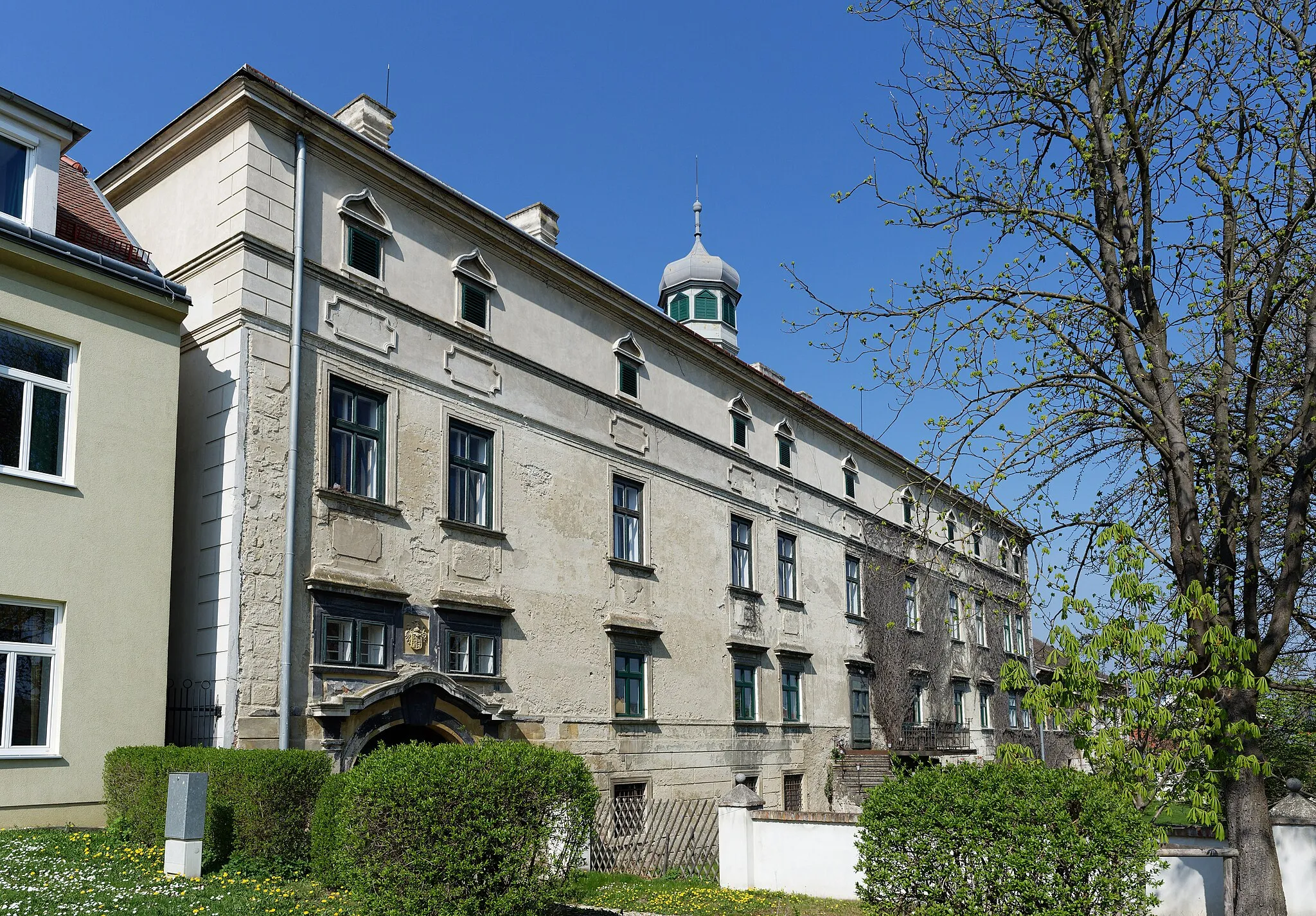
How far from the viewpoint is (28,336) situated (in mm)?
12617

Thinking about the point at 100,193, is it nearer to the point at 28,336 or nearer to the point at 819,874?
the point at 28,336

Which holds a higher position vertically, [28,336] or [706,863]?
[28,336]

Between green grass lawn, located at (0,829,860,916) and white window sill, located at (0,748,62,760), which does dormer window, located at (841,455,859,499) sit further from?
white window sill, located at (0,748,62,760)

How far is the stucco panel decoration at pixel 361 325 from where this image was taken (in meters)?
16.2

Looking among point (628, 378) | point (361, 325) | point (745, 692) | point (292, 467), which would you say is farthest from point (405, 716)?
point (745, 692)

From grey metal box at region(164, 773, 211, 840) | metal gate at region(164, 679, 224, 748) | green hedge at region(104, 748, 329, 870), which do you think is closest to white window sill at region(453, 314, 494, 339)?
metal gate at region(164, 679, 224, 748)

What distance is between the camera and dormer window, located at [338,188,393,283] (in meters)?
16.7

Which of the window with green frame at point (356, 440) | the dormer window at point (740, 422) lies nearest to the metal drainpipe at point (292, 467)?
the window with green frame at point (356, 440)

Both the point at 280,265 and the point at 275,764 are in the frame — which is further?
the point at 280,265

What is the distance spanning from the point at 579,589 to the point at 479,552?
2.71 m

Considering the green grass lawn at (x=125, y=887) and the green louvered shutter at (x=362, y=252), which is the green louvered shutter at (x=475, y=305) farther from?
the green grass lawn at (x=125, y=887)

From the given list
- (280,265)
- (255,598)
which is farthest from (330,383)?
(255,598)

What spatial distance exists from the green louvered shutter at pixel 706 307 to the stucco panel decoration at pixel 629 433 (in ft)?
55.8

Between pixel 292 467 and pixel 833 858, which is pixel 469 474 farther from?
pixel 833 858
